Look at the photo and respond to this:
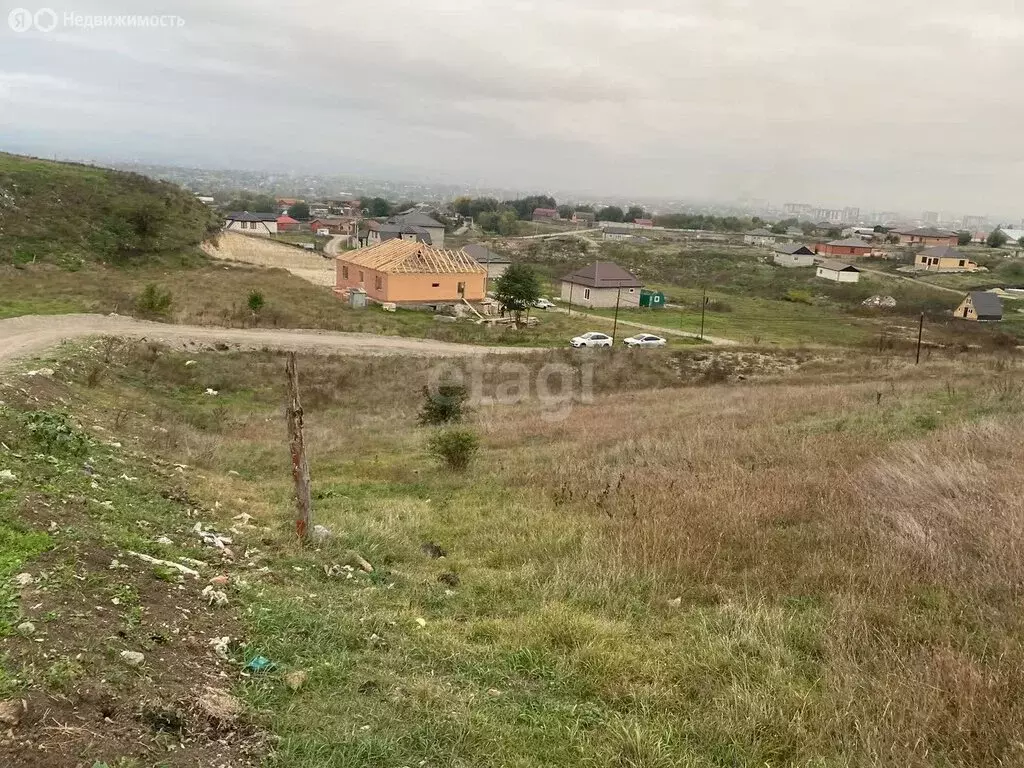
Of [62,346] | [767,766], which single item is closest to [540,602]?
[767,766]

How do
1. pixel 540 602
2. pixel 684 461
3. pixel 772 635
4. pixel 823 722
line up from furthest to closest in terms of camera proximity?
pixel 684 461 < pixel 540 602 < pixel 772 635 < pixel 823 722

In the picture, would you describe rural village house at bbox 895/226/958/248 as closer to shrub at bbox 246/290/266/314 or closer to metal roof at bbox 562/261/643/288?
metal roof at bbox 562/261/643/288

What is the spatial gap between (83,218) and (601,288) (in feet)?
111

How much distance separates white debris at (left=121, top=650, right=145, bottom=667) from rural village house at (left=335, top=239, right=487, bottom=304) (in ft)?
120

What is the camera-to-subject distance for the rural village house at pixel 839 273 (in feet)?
246

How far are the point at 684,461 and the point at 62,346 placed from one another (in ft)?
51.3

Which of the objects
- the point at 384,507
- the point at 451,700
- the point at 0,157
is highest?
the point at 0,157

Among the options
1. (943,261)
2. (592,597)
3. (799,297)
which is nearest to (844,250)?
(943,261)

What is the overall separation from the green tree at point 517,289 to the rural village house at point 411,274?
4705 millimetres

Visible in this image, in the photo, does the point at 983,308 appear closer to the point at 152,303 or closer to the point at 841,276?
the point at 841,276

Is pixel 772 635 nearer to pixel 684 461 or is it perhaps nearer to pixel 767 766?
pixel 767 766

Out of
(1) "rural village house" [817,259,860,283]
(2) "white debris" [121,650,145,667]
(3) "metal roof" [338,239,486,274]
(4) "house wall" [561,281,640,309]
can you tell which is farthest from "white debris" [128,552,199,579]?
(1) "rural village house" [817,259,860,283]

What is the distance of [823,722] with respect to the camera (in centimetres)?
402

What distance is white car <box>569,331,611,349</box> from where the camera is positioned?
112 ft
